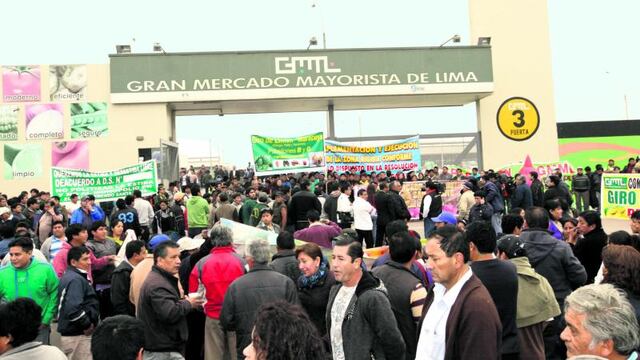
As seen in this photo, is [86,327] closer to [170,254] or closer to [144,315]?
[144,315]

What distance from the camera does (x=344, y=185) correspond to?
45.9 ft

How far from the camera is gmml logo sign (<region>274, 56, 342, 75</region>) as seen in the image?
24.2 m

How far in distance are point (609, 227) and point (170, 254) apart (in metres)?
15.6

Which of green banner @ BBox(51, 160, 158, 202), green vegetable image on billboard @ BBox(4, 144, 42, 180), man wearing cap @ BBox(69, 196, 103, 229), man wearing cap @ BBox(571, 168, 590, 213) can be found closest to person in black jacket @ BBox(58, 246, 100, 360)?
man wearing cap @ BBox(69, 196, 103, 229)

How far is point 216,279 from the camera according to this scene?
6305mm

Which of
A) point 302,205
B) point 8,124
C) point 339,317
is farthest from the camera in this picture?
point 8,124

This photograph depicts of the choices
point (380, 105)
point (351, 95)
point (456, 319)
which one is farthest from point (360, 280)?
point (380, 105)

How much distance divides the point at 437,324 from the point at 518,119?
2501cm

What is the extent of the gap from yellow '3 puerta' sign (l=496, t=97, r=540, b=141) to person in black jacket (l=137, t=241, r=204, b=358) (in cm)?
2359

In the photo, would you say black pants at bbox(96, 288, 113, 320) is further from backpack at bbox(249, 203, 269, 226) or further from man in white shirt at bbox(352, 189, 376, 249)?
man in white shirt at bbox(352, 189, 376, 249)

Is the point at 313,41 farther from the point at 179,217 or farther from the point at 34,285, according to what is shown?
the point at 34,285

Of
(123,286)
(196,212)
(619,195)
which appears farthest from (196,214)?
(619,195)

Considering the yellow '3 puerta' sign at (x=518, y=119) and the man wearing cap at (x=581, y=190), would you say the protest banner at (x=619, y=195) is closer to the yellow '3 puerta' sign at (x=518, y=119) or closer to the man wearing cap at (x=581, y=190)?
the man wearing cap at (x=581, y=190)

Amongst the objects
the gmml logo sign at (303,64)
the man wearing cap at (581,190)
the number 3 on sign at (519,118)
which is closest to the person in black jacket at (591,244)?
the man wearing cap at (581,190)
